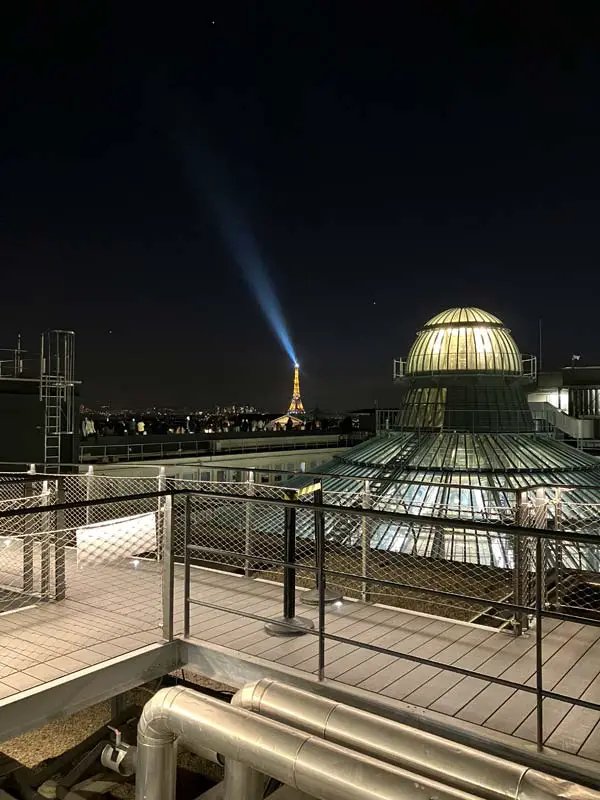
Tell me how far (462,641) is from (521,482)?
16804 mm

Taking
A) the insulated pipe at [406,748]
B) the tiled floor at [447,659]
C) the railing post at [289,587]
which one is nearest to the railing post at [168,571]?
the tiled floor at [447,659]

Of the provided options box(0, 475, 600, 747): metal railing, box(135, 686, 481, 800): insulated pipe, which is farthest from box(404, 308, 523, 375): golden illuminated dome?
box(135, 686, 481, 800): insulated pipe

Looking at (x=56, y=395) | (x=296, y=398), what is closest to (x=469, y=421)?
(x=56, y=395)

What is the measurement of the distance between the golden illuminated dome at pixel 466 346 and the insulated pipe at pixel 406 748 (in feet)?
80.0

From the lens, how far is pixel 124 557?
29.6 feet

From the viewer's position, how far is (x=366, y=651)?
583cm

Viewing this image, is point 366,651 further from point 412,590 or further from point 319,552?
point 412,590

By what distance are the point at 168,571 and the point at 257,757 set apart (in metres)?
2.71

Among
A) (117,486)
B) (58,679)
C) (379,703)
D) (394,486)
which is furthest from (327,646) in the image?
(394,486)

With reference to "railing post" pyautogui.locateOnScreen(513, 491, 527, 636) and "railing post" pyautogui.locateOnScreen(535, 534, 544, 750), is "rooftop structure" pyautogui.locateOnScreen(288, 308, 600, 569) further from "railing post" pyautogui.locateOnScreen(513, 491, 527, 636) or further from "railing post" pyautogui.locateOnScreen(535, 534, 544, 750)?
"railing post" pyautogui.locateOnScreen(535, 534, 544, 750)

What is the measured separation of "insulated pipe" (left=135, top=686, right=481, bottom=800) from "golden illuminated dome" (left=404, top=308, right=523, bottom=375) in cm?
2464

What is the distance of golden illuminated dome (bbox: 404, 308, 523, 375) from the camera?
2716 cm

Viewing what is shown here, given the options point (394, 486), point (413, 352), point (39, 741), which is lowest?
point (39, 741)

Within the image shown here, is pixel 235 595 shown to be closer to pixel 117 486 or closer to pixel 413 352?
pixel 117 486
